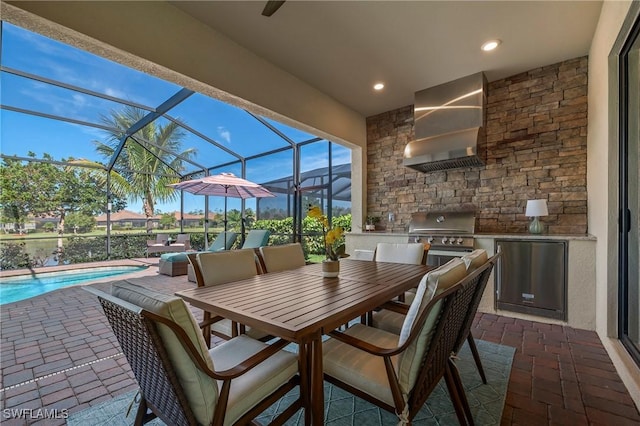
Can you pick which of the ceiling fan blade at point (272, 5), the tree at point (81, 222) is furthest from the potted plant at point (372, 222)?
the tree at point (81, 222)

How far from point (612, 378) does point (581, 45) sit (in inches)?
137

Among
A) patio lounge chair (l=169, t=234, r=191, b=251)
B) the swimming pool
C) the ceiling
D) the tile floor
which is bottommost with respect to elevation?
the swimming pool

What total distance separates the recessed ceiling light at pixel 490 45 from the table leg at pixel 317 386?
3650mm

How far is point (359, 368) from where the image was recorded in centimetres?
132

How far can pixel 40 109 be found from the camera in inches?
197

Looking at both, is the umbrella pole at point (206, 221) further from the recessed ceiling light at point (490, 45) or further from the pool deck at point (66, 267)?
the recessed ceiling light at point (490, 45)

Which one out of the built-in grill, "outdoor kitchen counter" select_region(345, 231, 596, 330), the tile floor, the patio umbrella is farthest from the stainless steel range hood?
the patio umbrella

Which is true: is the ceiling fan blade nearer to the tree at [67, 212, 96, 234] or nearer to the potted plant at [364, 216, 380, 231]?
the potted plant at [364, 216, 380, 231]

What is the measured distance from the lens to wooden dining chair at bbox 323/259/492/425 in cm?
113

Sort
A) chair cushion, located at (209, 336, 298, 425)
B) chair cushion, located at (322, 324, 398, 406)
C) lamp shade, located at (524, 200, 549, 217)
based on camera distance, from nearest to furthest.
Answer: chair cushion, located at (209, 336, 298, 425)
chair cushion, located at (322, 324, 398, 406)
lamp shade, located at (524, 200, 549, 217)

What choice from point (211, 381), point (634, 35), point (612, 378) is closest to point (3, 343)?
point (211, 381)

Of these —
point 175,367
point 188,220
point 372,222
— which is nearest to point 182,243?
point 188,220

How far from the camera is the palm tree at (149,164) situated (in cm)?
754

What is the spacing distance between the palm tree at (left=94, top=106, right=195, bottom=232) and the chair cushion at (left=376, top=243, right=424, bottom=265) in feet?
20.7
